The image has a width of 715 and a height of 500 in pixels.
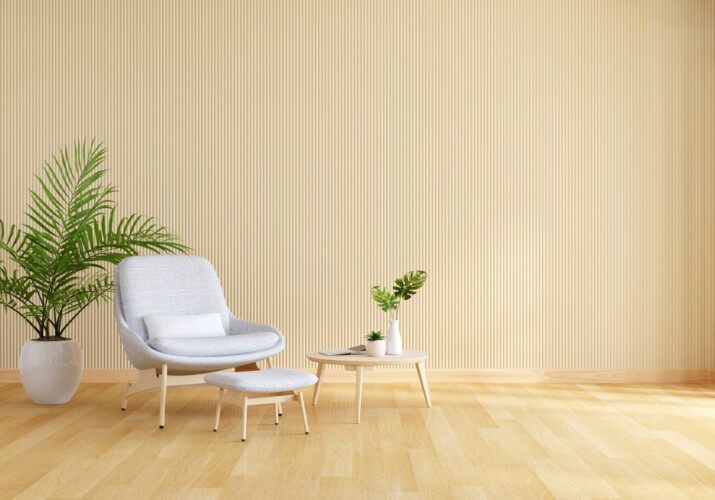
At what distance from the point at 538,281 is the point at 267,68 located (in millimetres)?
2503

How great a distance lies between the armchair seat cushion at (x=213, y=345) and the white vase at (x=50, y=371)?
74 centimetres

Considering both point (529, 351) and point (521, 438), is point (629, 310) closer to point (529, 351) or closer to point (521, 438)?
point (529, 351)

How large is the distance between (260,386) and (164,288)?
52.5 inches

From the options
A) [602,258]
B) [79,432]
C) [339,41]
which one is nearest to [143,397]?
[79,432]

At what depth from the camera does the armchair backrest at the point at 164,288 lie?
4.68 metres

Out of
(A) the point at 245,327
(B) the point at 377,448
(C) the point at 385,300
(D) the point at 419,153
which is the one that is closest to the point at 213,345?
(A) the point at 245,327

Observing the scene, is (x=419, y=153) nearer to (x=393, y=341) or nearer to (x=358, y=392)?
(x=393, y=341)

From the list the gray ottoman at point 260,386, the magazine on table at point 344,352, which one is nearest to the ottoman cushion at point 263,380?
the gray ottoman at point 260,386

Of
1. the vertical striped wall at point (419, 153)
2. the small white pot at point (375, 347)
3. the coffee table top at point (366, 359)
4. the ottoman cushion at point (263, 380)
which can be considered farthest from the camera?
the vertical striped wall at point (419, 153)

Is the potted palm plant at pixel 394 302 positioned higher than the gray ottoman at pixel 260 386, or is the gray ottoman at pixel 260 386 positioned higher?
the potted palm plant at pixel 394 302

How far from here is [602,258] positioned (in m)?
5.75

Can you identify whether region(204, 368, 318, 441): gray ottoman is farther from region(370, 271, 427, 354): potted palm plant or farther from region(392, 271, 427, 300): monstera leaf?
region(392, 271, 427, 300): monstera leaf

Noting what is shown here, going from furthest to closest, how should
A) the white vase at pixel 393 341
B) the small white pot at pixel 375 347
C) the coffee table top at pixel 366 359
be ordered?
the white vase at pixel 393 341 < the small white pot at pixel 375 347 < the coffee table top at pixel 366 359

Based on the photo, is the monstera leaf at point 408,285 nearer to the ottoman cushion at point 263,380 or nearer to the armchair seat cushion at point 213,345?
the armchair seat cushion at point 213,345
